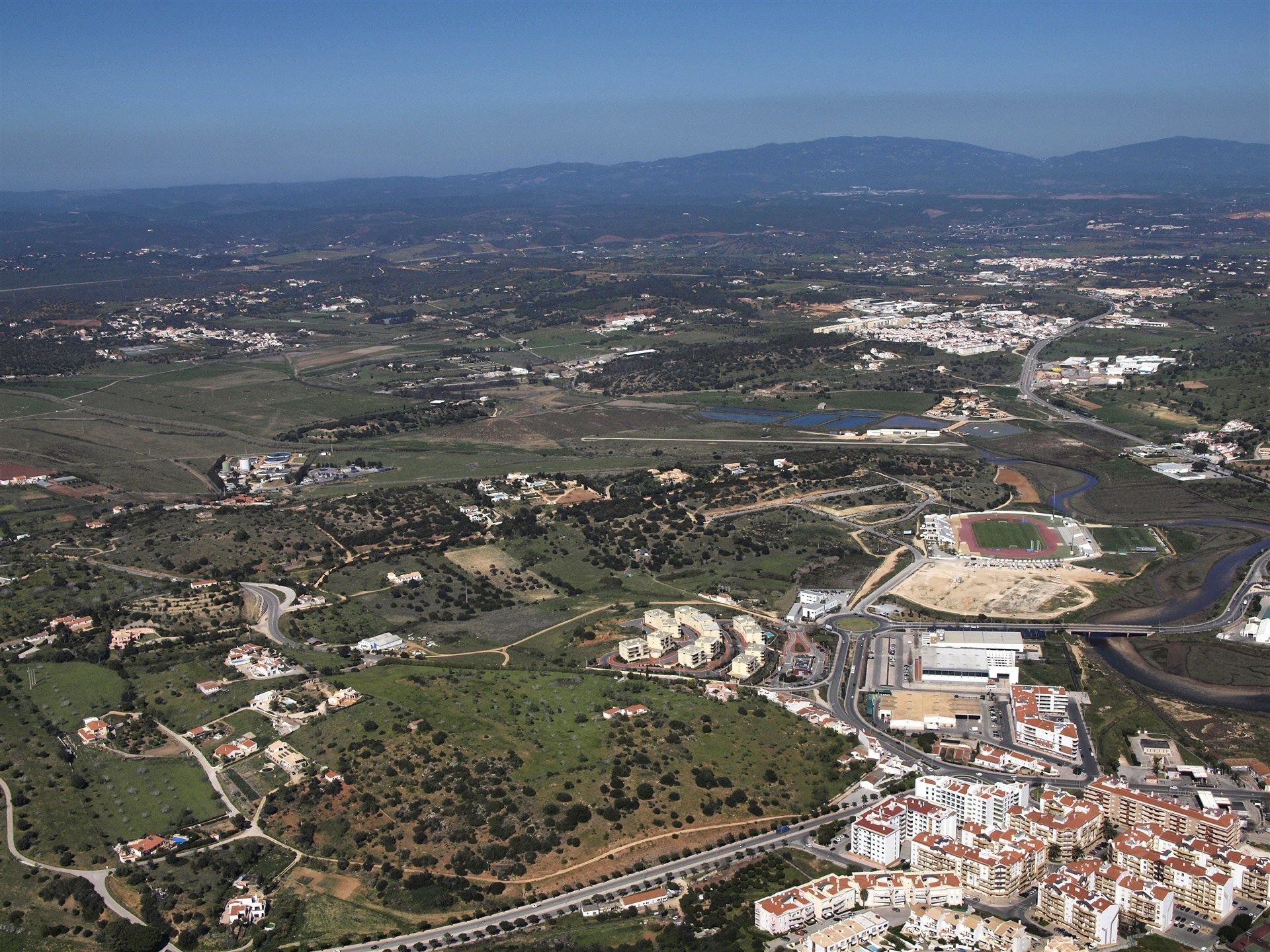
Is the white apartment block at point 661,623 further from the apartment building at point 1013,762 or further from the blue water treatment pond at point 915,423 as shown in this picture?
the blue water treatment pond at point 915,423

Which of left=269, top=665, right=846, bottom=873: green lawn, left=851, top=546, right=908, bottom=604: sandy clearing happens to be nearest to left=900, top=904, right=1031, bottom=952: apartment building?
left=269, top=665, right=846, bottom=873: green lawn

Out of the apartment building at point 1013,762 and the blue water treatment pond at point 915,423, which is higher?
the blue water treatment pond at point 915,423

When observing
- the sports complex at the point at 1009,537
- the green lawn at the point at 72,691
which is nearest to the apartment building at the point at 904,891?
the green lawn at the point at 72,691

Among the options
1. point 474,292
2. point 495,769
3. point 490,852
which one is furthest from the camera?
point 474,292

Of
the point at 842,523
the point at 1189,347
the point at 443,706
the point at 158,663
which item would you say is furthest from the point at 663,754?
the point at 1189,347

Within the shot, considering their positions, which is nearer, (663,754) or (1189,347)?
(663,754)

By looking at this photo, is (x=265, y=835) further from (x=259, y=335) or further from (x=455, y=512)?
(x=259, y=335)
